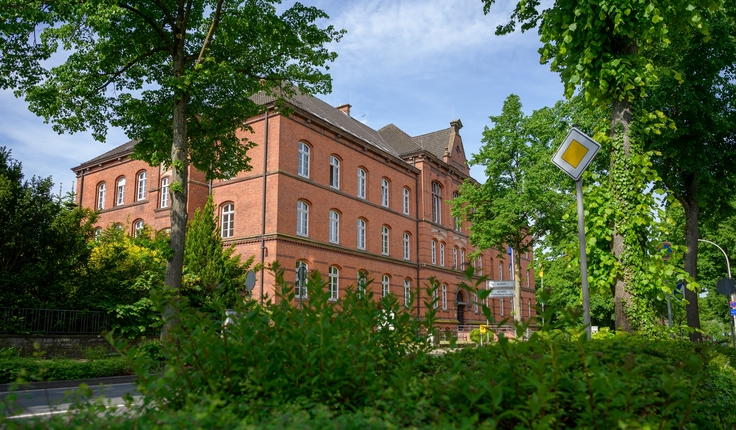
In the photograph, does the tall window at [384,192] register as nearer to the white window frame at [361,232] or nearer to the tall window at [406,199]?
the tall window at [406,199]

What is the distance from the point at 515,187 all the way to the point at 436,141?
1611 centimetres

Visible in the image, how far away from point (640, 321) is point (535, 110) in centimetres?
2255

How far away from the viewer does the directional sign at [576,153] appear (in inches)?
277

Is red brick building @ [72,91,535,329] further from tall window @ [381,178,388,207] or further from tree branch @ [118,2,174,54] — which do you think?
tree branch @ [118,2,174,54]

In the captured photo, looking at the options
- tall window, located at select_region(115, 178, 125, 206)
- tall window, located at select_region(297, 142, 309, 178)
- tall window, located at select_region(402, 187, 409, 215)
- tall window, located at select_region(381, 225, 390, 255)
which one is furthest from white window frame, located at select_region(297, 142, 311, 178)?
tall window, located at select_region(115, 178, 125, 206)

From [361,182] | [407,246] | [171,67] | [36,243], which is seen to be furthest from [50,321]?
[407,246]

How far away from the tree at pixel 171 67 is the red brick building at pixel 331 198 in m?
8.51

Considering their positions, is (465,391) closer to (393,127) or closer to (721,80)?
(721,80)

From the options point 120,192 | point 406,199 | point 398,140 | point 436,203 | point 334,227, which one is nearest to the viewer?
point 334,227

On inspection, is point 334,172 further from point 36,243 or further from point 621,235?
point 621,235

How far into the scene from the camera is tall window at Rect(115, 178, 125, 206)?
118 feet

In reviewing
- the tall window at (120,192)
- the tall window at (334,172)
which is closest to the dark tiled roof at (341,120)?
the tall window at (334,172)

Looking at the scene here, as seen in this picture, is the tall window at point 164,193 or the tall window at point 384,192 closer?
the tall window at point 164,193

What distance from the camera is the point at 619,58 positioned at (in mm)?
9031
